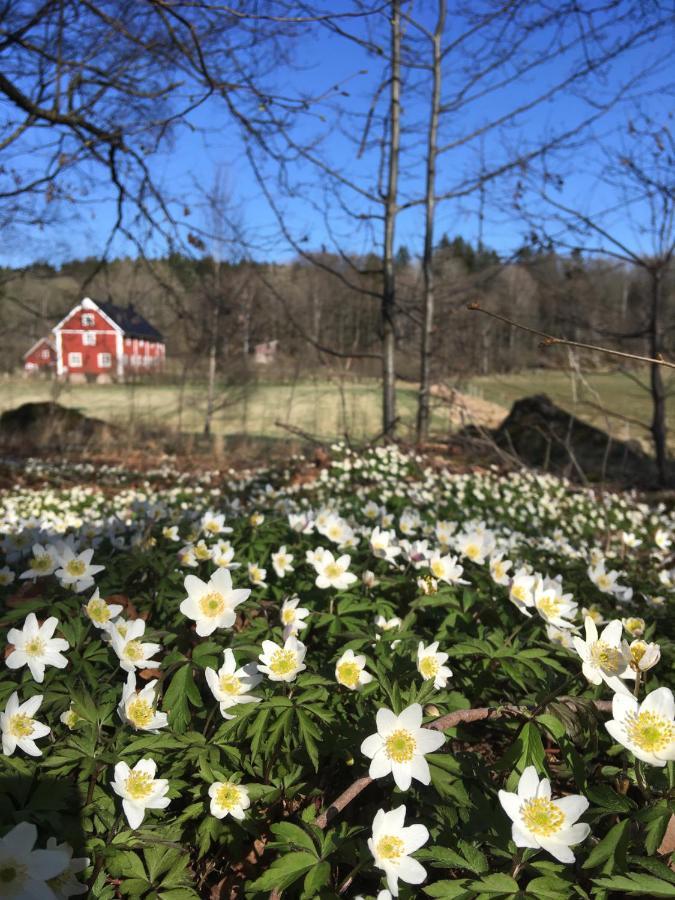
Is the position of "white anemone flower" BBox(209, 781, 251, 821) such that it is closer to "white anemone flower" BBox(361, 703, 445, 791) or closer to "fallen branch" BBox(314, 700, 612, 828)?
"fallen branch" BBox(314, 700, 612, 828)

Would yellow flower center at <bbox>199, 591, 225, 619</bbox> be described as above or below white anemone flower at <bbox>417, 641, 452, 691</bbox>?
above

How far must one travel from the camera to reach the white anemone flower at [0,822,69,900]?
87 centimetres

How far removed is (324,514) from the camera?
2.40 metres

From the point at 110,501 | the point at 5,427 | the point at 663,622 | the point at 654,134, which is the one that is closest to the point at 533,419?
the point at 654,134

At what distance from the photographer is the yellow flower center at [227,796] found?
113 cm

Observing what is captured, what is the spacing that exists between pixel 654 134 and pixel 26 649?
27.1 feet

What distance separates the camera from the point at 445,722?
4.01ft

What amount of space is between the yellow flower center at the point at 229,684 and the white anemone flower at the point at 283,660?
2.2 inches

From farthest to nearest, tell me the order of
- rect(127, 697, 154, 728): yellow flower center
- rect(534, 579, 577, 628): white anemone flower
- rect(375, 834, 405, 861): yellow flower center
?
rect(534, 579, 577, 628): white anemone flower < rect(127, 697, 154, 728): yellow flower center < rect(375, 834, 405, 861): yellow flower center

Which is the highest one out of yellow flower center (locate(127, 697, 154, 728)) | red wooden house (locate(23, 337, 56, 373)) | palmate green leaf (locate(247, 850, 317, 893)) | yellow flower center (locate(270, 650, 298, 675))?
red wooden house (locate(23, 337, 56, 373))

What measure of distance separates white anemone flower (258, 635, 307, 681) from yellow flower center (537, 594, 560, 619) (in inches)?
27.5

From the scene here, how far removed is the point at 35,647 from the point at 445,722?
921mm

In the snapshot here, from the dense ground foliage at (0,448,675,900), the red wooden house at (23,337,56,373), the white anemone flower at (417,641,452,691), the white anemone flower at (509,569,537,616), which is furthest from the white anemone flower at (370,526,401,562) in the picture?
the red wooden house at (23,337,56,373)

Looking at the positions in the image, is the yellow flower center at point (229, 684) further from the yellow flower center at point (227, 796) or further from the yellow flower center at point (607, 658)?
the yellow flower center at point (607, 658)
